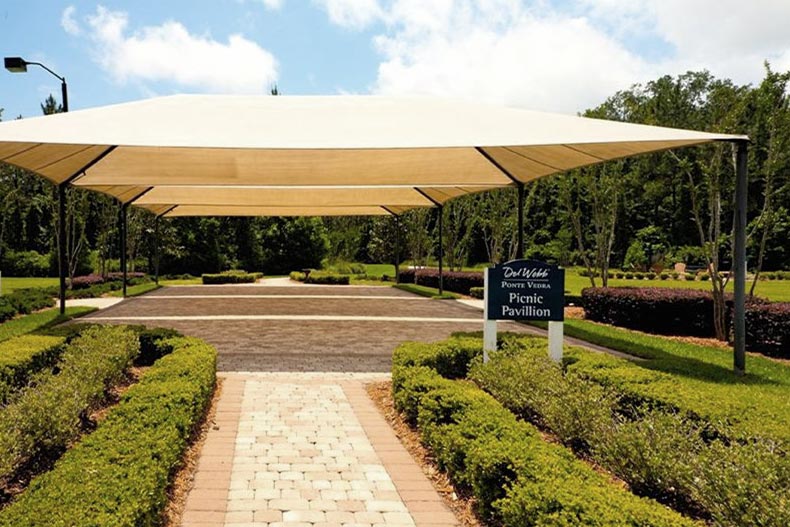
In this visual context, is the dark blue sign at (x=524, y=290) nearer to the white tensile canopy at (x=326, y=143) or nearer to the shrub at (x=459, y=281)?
the white tensile canopy at (x=326, y=143)

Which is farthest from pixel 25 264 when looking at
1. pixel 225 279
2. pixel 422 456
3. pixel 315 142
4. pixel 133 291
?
pixel 422 456

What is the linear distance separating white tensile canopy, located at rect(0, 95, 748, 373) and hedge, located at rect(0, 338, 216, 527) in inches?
121

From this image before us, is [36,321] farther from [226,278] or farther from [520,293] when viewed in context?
[226,278]

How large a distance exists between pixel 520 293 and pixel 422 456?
2.71 meters

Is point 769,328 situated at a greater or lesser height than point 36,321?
greater

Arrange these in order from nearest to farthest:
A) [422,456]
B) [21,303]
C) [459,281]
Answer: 1. [422,456]
2. [21,303]
3. [459,281]

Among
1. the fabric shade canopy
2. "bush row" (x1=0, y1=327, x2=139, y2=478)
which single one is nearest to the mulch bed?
"bush row" (x1=0, y1=327, x2=139, y2=478)

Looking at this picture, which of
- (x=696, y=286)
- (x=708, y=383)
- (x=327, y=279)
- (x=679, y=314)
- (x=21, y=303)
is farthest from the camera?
(x=327, y=279)

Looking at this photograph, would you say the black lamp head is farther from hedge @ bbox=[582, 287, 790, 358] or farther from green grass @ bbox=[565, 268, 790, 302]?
green grass @ bbox=[565, 268, 790, 302]

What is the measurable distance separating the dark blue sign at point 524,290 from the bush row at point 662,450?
1.12m

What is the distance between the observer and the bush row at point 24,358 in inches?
216

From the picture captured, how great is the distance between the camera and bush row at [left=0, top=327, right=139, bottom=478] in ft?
12.5

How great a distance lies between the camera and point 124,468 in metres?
3.24

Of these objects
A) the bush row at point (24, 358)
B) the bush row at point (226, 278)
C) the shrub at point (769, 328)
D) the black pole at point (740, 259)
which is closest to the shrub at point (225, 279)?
the bush row at point (226, 278)
